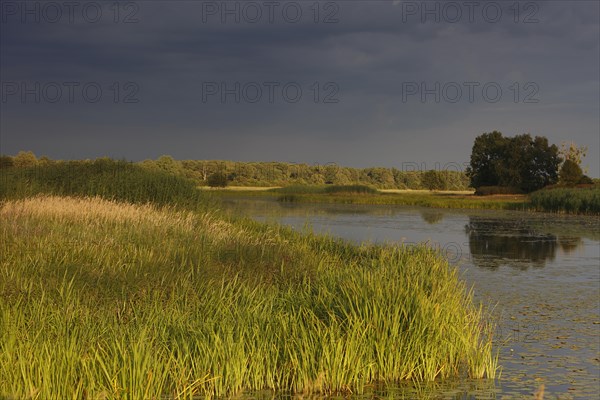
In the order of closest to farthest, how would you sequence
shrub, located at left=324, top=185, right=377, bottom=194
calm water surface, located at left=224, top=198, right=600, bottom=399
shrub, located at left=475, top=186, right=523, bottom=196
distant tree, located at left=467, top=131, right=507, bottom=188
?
1. calm water surface, located at left=224, top=198, right=600, bottom=399
2. shrub, located at left=475, top=186, right=523, bottom=196
3. distant tree, located at left=467, top=131, right=507, bottom=188
4. shrub, located at left=324, top=185, right=377, bottom=194

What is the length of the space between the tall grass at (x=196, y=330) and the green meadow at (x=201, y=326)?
26 millimetres

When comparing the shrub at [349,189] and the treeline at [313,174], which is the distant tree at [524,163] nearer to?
the shrub at [349,189]

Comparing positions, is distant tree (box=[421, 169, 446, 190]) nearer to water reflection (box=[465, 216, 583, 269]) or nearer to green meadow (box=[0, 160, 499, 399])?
water reflection (box=[465, 216, 583, 269])

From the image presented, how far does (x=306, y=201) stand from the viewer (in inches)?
2704

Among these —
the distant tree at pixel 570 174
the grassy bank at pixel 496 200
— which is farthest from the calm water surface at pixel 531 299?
the distant tree at pixel 570 174

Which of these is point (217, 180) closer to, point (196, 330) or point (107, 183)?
point (107, 183)

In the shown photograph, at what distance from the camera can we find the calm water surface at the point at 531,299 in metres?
8.48

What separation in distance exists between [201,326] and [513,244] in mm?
22308

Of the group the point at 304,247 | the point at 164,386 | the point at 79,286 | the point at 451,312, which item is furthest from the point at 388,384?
the point at 304,247

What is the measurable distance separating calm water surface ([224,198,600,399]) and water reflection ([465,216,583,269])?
39mm

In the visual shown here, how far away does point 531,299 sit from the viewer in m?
15.2

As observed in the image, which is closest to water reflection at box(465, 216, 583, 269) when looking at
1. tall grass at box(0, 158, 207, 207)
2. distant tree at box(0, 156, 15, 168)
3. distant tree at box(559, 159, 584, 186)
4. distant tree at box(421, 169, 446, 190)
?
tall grass at box(0, 158, 207, 207)

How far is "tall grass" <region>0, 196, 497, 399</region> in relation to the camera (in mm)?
6934

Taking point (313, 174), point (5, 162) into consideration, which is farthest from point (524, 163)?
point (313, 174)
